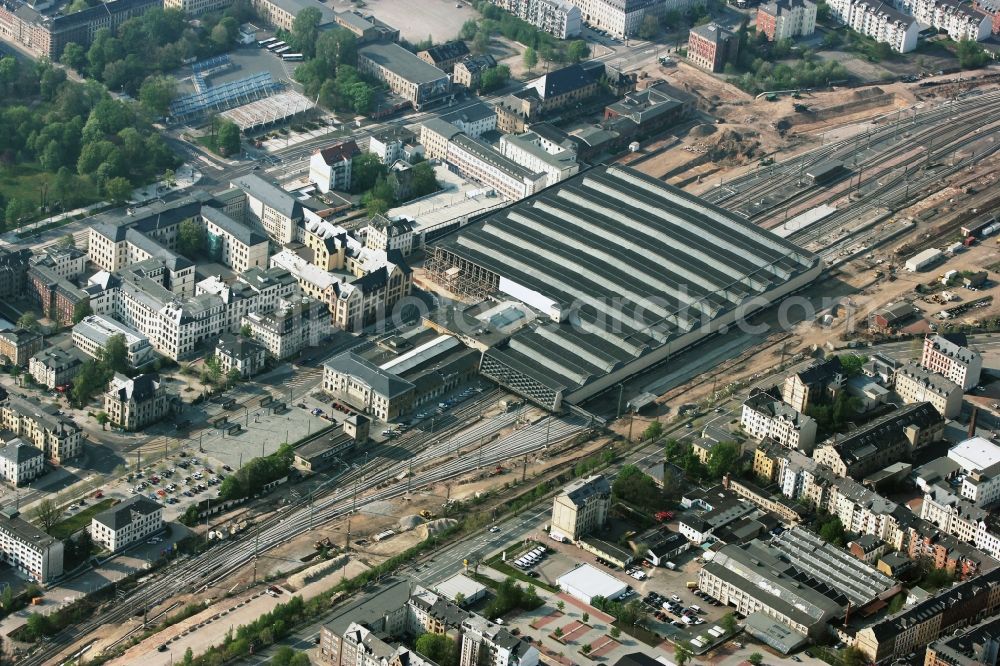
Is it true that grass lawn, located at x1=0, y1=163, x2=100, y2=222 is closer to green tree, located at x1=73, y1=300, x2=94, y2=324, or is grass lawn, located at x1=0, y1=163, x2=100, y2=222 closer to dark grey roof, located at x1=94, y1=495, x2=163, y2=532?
green tree, located at x1=73, y1=300, x2=94, y2=324

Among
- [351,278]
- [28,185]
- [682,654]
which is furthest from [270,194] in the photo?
[682,654]

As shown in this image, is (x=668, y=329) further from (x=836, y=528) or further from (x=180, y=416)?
(x=180, y=416)

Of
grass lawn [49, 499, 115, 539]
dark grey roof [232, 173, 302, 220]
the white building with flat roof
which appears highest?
dark grey roof [232, 173, 302, 220]

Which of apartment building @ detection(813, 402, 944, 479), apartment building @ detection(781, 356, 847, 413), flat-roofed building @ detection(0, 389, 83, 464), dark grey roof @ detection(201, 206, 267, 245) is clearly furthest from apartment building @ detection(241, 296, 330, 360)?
apartment building @ detection(813, 402, 944, 479)

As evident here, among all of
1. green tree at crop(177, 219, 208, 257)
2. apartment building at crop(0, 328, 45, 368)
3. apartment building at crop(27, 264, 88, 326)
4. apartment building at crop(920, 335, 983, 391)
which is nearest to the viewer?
apartment building at crop(0, 328, 45, 368)

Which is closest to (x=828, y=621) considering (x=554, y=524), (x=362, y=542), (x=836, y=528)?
(x=836, y=528)

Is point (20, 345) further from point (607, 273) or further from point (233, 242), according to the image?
point (607, 273)

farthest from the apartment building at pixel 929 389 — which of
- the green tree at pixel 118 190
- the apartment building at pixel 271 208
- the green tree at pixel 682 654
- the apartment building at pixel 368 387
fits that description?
the green tree at pixel 118 190

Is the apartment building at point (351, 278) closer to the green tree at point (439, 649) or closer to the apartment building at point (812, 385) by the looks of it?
the apartment building at point (812, 385)

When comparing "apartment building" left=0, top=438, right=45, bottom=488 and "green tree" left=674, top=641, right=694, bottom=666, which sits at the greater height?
"green tree" left=674, top=641, right=694, bottom=666
